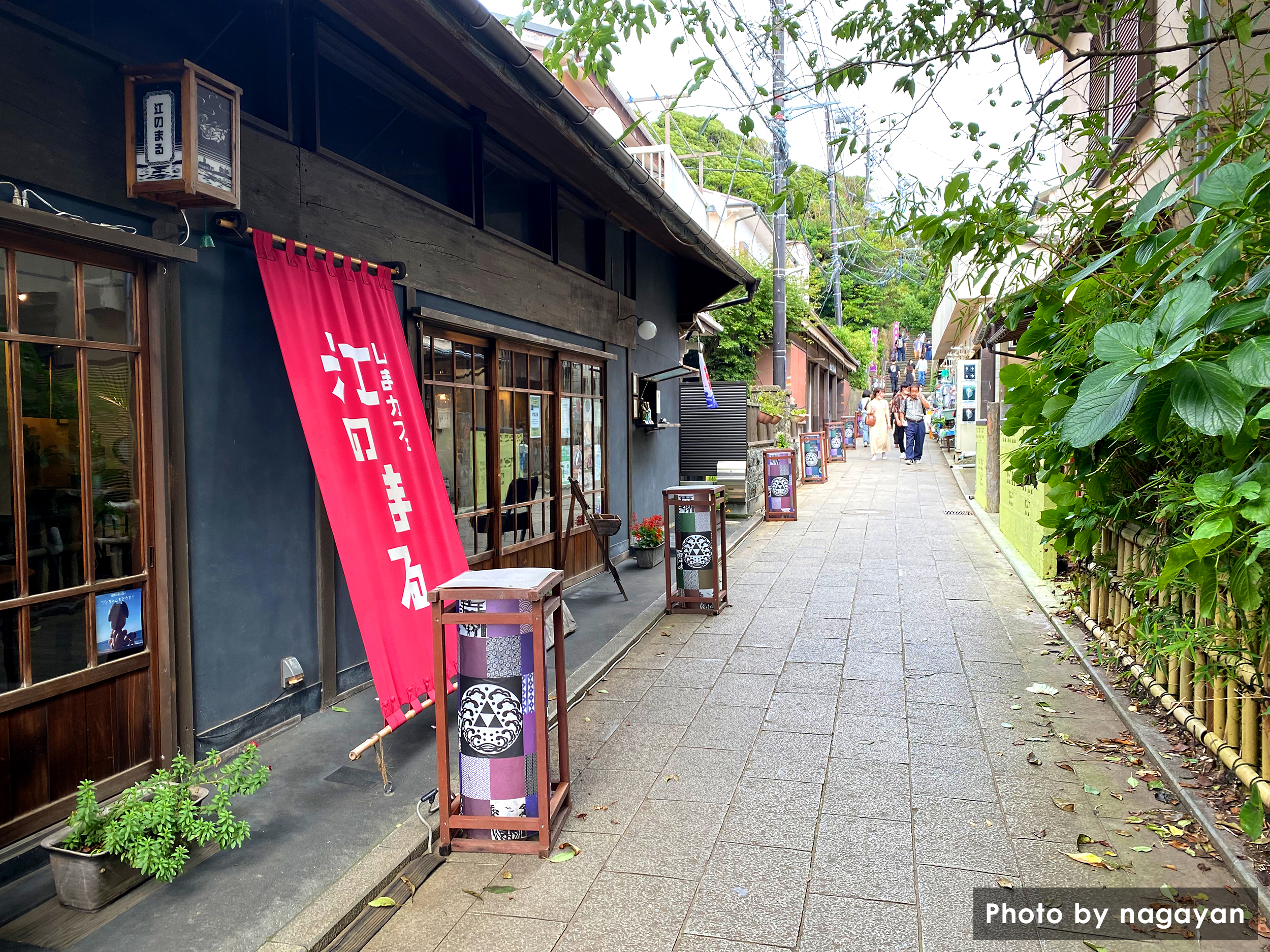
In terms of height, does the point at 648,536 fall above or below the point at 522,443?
below

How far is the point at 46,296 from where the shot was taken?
3.51 meters

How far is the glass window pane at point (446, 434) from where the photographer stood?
6.51m

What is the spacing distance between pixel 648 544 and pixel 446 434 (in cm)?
445

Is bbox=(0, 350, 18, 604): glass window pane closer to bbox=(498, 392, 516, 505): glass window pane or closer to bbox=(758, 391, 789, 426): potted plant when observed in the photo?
bbox=(498, 392, 516, 505): glass window pane

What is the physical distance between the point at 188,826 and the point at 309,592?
1.97 m

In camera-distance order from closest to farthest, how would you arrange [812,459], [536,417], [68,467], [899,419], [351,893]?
[351,893], [68,467], [536,417], [812,459], [899,419]

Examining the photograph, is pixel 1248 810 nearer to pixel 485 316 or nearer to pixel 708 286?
pixel 485 316

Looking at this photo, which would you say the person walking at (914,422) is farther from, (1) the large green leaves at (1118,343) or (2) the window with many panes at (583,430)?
(1) the large green leaves at (1118,343)

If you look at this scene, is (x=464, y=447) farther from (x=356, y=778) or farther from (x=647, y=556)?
(x=647, y=556)

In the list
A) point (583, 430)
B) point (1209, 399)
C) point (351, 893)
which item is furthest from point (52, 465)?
point (583, 430)

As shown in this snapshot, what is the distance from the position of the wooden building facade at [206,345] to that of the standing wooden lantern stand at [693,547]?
176 cm

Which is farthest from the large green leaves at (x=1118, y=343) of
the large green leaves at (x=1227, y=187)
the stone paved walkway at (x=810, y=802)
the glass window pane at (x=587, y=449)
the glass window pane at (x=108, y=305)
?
the glass window pane at (x=587, y=449)

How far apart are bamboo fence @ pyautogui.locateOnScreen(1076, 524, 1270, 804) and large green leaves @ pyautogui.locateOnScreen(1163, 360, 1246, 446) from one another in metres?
0.97

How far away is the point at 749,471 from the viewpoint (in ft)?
51.4
